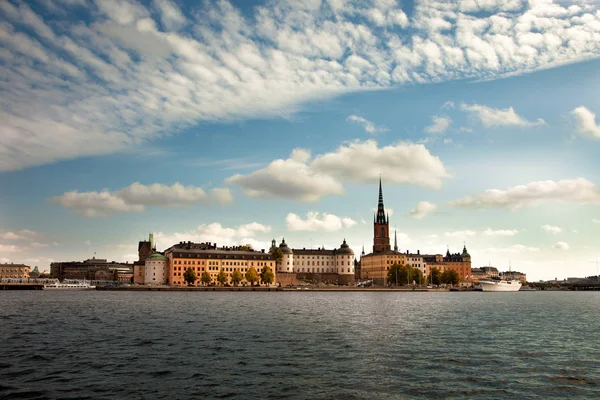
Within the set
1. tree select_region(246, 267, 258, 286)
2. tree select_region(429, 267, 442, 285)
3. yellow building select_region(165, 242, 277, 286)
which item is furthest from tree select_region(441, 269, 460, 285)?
tree select_region(246, 267, 258, 286)

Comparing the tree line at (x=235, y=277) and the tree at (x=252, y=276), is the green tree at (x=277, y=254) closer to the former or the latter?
the tree line at (x=235, y=277)

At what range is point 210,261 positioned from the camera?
172m

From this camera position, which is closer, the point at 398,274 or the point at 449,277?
the point at 398,274

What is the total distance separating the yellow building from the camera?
547 feet

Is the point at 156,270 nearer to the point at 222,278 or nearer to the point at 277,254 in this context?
the point at 222,278

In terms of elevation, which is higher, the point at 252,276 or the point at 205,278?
the point at 252,276

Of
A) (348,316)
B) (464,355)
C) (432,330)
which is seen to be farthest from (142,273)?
(464,355)

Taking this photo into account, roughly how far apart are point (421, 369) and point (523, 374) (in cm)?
500

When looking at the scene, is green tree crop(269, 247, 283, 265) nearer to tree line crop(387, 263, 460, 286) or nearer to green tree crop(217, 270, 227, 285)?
green tree crop(217, 270, 227, 285)

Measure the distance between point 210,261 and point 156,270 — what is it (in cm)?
1657

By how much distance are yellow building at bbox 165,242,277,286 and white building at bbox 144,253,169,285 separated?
223cm

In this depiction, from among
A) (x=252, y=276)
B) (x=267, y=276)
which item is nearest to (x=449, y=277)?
(x=267, y=276)

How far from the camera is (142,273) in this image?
18325 centimetres

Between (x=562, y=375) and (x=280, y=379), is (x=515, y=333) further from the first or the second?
(x=280, y=379)
